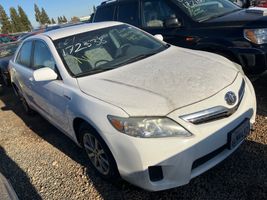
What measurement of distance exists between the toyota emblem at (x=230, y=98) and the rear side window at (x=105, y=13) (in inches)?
161

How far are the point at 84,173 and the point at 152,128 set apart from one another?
1.35 metres

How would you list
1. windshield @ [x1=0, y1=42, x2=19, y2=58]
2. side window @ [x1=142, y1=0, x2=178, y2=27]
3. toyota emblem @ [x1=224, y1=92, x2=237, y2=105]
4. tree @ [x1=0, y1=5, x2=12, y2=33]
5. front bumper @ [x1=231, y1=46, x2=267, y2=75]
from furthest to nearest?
1. tree @ [x1=0, y1=5, x2=12, y2=33]
2. windshield @ [x1=0, y1=42, x2=19, y2=58]
3. side window @ [x1=142, y1=0, x2=178, y2=27]
4. front bumper @ [x1=231, y1=46, x2=267, y2=75]
5. toyota emblem @ [x1=224, y1=92, x2=237, y2=105]

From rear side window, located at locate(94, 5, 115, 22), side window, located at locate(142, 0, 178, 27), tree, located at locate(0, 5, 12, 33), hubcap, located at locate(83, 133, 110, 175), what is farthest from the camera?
tree, located at locate(0, 5, 12, 33)

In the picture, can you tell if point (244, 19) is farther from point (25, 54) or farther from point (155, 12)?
point (25, 54)

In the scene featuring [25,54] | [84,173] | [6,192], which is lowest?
[84,173]

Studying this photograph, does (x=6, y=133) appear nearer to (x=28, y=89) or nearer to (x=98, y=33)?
(x=28, y=89)

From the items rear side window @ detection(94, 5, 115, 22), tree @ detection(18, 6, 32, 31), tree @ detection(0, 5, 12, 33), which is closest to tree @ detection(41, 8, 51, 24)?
tree @ detection(18, 6, 32, 31)

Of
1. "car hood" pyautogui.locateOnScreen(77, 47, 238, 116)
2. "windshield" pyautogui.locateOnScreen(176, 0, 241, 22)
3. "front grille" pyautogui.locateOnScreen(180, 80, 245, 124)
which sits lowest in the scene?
"front grille" pyautogui.locateOnScreen(180, 80, 245, 124)

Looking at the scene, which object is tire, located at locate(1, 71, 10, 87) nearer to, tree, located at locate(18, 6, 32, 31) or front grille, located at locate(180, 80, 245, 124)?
front grille, located at locate(180, 80, 245, 124)

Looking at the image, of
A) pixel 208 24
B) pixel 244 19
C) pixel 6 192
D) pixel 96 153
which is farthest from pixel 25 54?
pixel 244 19

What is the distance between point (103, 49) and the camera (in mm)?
3922

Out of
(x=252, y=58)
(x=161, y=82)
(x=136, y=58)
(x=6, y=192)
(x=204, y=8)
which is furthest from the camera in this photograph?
(x=204, y=8)

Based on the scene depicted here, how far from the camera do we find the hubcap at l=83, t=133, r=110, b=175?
309 cm

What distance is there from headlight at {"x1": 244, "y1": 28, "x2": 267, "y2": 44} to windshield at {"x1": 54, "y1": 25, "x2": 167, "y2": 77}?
1209 millimetres
